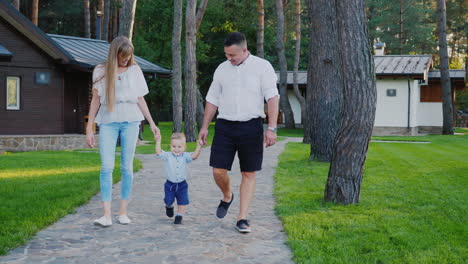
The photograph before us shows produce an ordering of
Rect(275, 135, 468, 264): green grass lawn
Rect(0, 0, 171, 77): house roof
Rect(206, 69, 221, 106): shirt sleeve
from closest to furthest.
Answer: Rect(275, 135, 468, 264): green grass lawn < Rect(206, 69, 221, 106): shirt sleeve < Rect(0, 0, 171, 77): house roof

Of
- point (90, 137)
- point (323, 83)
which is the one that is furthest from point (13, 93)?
point (90, 137)

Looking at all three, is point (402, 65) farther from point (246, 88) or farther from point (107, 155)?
point (107, 155)

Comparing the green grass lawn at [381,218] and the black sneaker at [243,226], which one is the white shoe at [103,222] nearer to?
the black sneaker at [243,226]

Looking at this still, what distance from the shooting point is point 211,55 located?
155 ft

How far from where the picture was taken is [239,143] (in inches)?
231

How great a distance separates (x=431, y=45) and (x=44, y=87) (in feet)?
135

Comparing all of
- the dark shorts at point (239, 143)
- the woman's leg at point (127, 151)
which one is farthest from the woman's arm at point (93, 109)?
the dark shorts at point (239, 143)

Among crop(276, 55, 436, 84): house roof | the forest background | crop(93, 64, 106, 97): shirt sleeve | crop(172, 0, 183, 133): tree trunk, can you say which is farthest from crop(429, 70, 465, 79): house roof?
crop(93, 64, 106, 97): shirt sleeve

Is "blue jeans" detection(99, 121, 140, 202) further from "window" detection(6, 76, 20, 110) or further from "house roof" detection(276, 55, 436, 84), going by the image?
"house roof" detection(276, 55, 436, 84)

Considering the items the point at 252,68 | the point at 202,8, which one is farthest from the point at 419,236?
the point at 202,8

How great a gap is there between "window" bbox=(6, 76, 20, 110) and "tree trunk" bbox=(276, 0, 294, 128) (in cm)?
1633

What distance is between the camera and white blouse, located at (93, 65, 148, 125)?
19.8 feet

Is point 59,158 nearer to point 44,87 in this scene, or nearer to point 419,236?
point 44,87

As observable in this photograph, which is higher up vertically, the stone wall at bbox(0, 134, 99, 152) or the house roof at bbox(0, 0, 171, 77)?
the house roof at bbox(0, 0, 171, 77)
